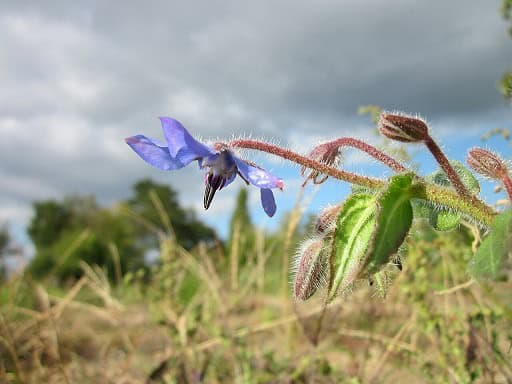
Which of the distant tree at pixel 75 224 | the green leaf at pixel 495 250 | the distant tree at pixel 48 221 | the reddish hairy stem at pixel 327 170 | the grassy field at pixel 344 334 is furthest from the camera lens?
the distant tree at pixel 48 221

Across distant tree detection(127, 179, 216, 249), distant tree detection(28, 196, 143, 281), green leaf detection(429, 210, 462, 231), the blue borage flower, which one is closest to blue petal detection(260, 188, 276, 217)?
the blue borage flower

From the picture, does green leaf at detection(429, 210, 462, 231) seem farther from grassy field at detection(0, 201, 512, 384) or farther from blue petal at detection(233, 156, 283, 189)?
blue petal at detection(233, 156, 283, 189)

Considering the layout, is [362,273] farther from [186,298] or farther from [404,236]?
[186,298]

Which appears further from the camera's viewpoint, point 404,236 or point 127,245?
point 127,245

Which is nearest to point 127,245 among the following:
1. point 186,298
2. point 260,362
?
point 186,298

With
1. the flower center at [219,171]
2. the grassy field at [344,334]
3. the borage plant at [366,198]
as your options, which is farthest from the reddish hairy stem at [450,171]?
the flower center at [219,171]

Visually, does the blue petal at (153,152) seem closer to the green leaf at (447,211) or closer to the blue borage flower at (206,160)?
the blue borage flower at (206,160)

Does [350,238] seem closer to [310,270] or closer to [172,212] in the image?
[310,270]

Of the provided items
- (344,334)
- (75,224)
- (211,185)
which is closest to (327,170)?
(211,185)
